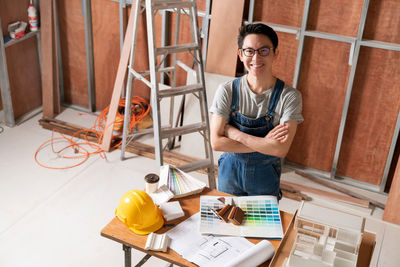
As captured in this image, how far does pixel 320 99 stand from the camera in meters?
4.53

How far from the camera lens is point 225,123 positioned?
2.88 metres

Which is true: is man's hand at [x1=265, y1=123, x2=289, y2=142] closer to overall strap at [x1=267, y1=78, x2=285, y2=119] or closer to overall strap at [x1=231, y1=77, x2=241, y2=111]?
overall strap at [x1=267, y1=78, x2=285, y2=119]

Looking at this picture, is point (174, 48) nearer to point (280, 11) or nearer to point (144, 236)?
point (280, 11)

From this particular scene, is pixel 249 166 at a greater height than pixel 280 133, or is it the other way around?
pixel 280 133

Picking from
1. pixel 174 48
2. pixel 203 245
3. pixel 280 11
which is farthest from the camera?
pixel 280 11

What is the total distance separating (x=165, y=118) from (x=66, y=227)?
1.77m

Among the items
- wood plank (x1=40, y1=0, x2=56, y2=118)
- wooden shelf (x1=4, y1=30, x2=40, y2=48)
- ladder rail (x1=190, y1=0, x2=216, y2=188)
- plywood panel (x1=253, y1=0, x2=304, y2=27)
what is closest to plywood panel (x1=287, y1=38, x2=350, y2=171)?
plywood panel (x1=253, y1=0, x2=304, y2=27)

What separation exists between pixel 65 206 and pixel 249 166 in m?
2.03

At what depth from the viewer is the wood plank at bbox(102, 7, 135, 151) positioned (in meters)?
4.67

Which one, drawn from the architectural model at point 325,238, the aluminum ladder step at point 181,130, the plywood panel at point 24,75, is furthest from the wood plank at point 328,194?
the plywood panel at point 24,75

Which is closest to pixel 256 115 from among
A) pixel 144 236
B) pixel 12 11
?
pixel 144 236

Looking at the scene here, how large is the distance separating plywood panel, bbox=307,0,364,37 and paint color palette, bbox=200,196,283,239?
85.2 inches

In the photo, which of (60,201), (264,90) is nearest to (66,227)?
(60,201)

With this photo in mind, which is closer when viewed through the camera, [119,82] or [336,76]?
Result: [336,76]
